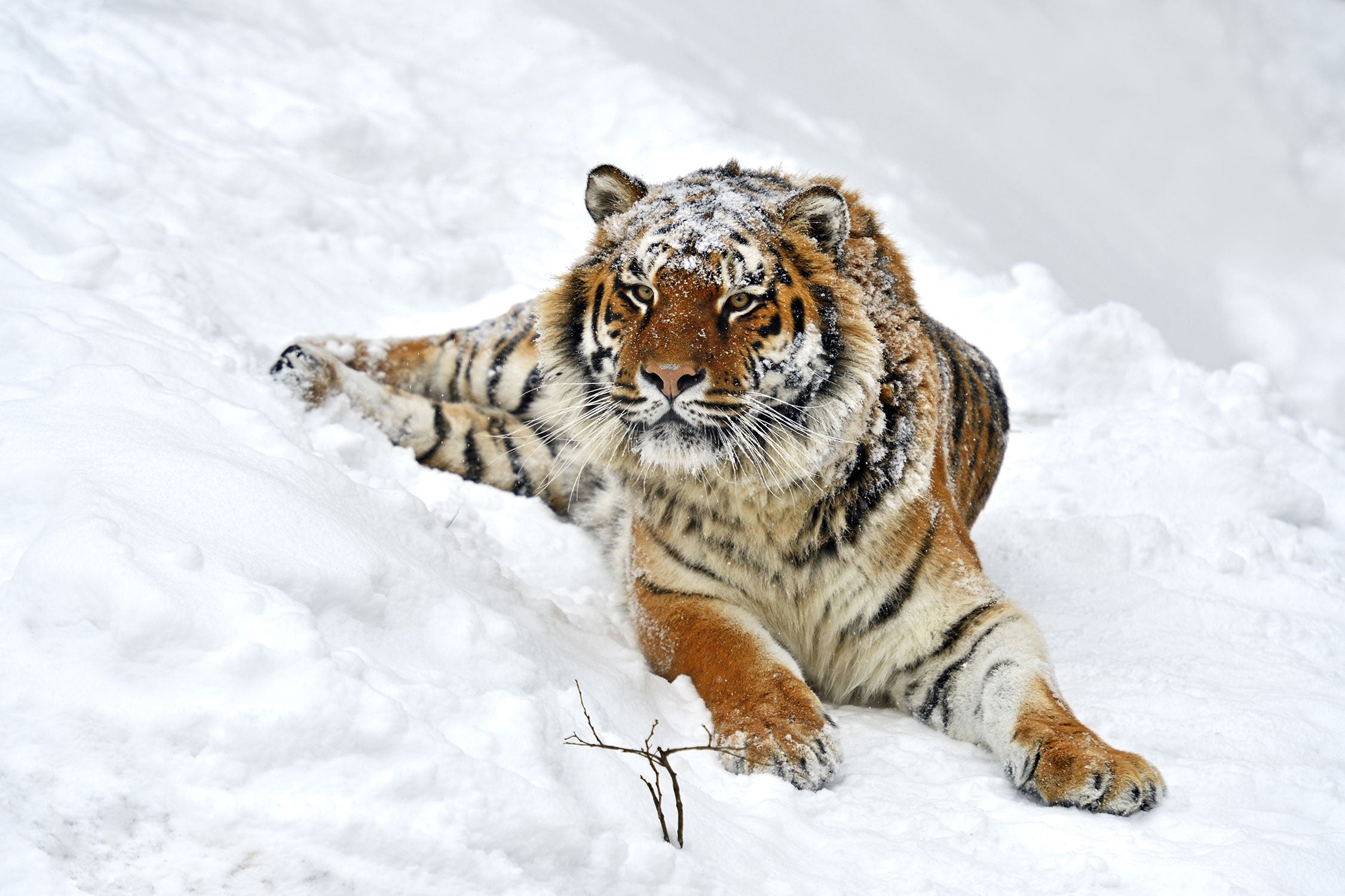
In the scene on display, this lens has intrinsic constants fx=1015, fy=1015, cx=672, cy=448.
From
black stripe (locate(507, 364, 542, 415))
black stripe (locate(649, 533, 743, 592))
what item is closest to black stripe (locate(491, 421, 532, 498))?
black stripe (locate(507, 364, 542, 415))

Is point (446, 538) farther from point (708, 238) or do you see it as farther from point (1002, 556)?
point (1002, 556)

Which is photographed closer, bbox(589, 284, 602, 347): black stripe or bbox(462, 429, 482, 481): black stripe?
bbox(589, 284, 602, 347): black stripe

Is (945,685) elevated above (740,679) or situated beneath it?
elevated above

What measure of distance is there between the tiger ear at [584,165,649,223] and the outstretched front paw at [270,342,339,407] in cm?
122

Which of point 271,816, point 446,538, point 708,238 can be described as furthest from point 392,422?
point 271,816

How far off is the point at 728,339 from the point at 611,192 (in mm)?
689

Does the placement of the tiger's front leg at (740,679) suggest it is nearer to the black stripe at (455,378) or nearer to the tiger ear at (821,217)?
the tiger ear at (821,217)

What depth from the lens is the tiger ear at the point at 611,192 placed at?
2.84 m

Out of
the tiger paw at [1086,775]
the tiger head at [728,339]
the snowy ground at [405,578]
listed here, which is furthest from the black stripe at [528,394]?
the tiger paw at [1086,775]

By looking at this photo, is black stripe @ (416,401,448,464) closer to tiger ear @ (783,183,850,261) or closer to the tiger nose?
the tiger nose

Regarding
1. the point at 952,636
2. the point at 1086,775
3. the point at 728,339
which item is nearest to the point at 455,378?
the point at 728,339

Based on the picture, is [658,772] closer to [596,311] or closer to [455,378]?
[596,311]

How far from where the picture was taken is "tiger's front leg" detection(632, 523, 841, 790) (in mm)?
2176

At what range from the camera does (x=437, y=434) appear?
3.87 metres
